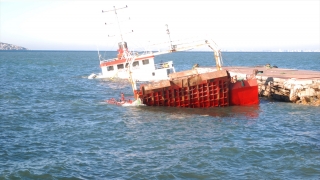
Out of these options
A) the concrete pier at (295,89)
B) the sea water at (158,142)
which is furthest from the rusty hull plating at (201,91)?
the concrete pier at (295,89)

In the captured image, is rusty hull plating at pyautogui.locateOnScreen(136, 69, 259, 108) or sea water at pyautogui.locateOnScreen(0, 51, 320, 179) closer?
sea water at pyautogui.locateOnScreen(0, 51, 320, 179)

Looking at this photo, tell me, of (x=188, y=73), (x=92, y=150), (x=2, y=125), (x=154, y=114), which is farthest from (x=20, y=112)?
(x=188, y=73)

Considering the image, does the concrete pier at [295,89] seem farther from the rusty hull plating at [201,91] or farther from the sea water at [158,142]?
the rusty hull plating at [201,91]

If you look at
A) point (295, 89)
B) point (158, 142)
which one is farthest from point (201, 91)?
point (158, 142)

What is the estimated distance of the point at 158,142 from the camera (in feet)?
57.9

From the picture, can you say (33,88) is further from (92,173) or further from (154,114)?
(92,173)

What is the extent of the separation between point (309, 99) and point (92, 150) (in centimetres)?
1764

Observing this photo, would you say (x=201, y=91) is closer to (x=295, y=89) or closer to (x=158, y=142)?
(x=295, y=89)

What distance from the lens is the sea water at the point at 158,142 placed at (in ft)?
45.2

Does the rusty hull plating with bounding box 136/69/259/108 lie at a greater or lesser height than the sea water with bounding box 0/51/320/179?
greater

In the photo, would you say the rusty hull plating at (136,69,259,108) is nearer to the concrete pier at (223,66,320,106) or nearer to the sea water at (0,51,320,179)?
the sea water at (0,51,320,179)

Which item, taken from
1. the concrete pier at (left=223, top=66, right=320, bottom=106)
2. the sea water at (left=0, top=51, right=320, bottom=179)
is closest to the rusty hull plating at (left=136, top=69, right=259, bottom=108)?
the sea water at (left=0, top=51, right=320, bottom=179)

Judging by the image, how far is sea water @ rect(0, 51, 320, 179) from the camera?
13781 mm

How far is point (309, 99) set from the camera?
26719mm
